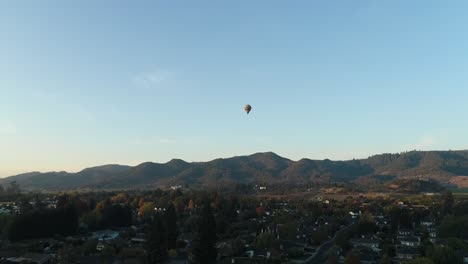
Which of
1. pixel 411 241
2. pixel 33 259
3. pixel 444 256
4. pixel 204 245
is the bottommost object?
pixel 33 259

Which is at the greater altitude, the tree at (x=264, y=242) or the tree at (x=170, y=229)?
the tree at (x=170, y=229)

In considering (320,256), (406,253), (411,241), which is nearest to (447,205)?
(411,241)

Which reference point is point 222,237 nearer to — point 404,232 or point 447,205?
point 404,232

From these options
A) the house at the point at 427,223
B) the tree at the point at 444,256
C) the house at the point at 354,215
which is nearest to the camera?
the tree at the point at 444,256

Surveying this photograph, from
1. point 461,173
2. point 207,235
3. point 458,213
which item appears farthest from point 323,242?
point 461,173

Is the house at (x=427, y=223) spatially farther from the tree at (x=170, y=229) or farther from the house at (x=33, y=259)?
the house at (x=33, y=259)

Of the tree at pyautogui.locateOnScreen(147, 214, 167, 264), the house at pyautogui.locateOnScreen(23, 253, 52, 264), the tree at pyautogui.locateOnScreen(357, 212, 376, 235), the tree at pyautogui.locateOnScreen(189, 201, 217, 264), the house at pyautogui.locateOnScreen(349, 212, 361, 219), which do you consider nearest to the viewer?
the tree at pyautogui.locateOnScreen(189, 201, 217, 264)

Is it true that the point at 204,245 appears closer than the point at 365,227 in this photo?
Yes

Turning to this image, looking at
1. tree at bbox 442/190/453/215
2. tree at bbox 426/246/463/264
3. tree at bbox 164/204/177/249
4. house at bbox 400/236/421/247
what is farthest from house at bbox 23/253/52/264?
tree at bbox 442/190/453/215

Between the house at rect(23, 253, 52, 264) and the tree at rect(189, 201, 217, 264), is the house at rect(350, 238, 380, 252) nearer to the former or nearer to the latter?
the tree at rect(189, 201, 217, 264)

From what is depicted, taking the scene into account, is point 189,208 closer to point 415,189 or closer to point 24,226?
point 24,226

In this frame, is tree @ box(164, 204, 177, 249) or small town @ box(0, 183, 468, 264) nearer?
small town @ box(0, 183, 468, 264)

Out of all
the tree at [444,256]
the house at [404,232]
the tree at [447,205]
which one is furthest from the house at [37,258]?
the tree at [447,205]

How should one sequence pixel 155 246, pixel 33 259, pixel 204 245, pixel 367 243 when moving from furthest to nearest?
pixel 367 243 < pixel 33 259 < pixel 155 246 < pixel 204 245
